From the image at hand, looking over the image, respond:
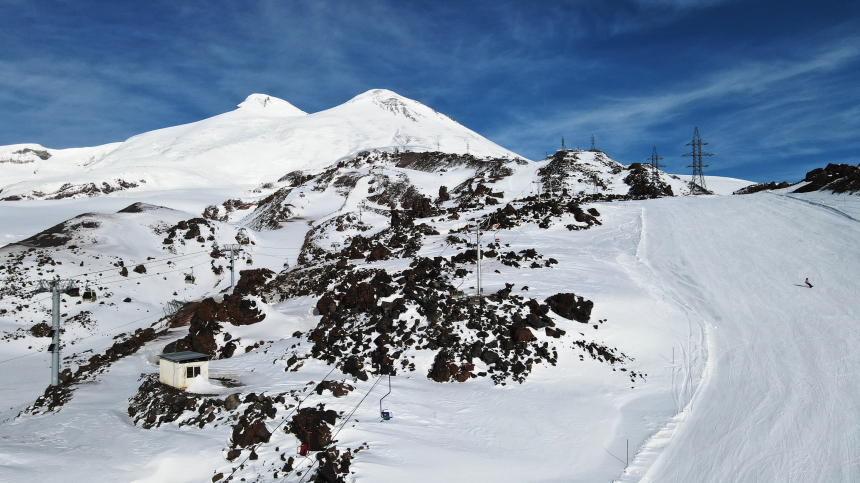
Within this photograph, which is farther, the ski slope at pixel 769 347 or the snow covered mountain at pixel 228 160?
the snow covered mountain at pixel 228 160

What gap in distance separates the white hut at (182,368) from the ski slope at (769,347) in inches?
760

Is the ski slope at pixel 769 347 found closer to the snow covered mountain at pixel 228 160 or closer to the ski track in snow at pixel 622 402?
the ski track in snow at pixel 622 402

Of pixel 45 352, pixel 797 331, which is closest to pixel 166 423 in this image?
pixel 45 352

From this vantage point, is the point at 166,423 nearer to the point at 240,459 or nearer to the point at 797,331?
the point at 240,459

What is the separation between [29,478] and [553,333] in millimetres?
21525

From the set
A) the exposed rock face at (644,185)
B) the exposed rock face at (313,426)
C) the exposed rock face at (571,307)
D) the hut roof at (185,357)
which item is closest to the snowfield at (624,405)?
the exposed rock face at (571,307)

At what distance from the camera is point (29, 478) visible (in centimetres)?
1391

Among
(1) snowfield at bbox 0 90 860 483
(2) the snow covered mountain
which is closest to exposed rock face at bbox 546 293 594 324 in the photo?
(1) snowfield at bbox 0 90 860 483

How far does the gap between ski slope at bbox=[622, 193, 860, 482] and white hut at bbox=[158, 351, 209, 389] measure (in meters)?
19.3

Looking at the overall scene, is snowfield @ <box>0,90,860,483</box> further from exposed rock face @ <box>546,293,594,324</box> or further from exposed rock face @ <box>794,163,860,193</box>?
exposed rock face @ <box>794,163,860,193</box>

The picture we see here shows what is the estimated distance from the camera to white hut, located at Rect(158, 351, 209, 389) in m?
21.2

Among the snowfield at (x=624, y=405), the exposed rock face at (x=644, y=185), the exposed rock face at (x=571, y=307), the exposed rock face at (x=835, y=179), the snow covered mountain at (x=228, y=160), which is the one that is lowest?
the snowfield at (x=624, y=405)

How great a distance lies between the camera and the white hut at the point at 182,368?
21.2 meters

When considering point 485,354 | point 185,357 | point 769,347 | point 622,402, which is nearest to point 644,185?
point 769,347
